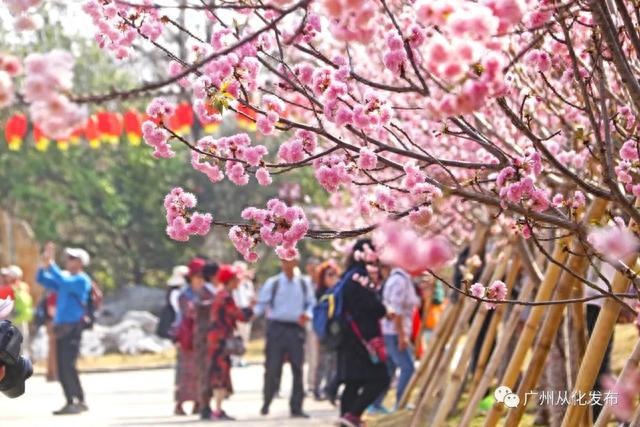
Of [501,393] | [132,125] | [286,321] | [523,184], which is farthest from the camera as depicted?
[132,125]

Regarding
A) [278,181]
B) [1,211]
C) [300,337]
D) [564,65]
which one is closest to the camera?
[564,65]

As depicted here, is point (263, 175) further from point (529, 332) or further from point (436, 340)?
point (436, 340)

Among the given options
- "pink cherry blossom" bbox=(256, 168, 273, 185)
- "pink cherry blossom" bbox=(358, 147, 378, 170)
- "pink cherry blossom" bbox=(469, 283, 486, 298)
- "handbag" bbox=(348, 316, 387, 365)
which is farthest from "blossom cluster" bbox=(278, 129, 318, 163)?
"handbag" bbox=(348, 316, 387, 365)

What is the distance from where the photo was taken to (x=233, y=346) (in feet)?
53.5

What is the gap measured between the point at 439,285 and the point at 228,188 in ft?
63.6

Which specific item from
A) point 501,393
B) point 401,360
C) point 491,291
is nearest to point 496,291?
point 491,291

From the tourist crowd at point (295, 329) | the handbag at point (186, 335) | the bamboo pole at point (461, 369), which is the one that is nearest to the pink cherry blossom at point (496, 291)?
the bamboo pole at point (461, 369)

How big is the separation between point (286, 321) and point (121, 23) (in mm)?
9631

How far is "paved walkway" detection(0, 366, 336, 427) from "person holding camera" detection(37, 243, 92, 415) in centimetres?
42

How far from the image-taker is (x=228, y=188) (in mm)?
39875

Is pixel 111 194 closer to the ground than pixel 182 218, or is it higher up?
higher up

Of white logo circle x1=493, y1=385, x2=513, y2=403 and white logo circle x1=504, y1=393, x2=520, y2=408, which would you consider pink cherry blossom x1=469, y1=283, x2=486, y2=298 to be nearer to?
white logo circle x1=504, y1=393, x2=520, y2=408

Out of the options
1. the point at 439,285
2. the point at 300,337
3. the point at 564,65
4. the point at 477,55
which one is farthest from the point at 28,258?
the point at 477,55

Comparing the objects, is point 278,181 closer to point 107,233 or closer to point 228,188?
point 228,188
